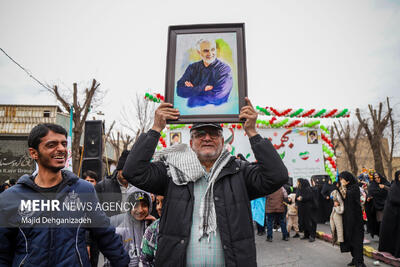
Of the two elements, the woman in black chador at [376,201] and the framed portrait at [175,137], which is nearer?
the woman in black chador at [376,201]

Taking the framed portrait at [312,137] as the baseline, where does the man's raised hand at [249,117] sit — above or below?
below

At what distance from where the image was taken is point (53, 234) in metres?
2.13

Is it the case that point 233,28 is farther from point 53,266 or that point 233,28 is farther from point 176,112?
point 53,266

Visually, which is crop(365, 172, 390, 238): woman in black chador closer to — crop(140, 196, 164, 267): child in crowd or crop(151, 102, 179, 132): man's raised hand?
crop(140, 196, 164, 267): child in crowd

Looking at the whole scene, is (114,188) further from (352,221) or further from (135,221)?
(352,221)

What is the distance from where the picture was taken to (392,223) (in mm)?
6406

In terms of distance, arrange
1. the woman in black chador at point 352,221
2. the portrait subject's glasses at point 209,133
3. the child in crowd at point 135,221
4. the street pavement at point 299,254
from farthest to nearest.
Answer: the street pavement at point 299,254, the woman in black chador at point 352,221, the child in crowd at point 135,221, the portrait subject's glasses at point 209,133

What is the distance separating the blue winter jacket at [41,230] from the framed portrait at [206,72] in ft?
3.86

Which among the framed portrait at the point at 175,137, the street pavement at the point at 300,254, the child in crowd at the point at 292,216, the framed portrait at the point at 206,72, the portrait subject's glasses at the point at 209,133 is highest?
the framed portrait at the point at 175,137

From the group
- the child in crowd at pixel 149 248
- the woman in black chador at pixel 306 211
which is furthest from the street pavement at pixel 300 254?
the child in crowd at pixel 149 248

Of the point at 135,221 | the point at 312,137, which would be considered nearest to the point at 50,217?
the point at 135,221

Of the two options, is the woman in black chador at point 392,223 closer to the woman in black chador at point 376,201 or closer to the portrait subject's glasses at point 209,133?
the woman in black chador at point 376,201

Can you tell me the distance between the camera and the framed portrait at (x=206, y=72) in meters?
2.34

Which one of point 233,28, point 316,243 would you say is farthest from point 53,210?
point 316,243
